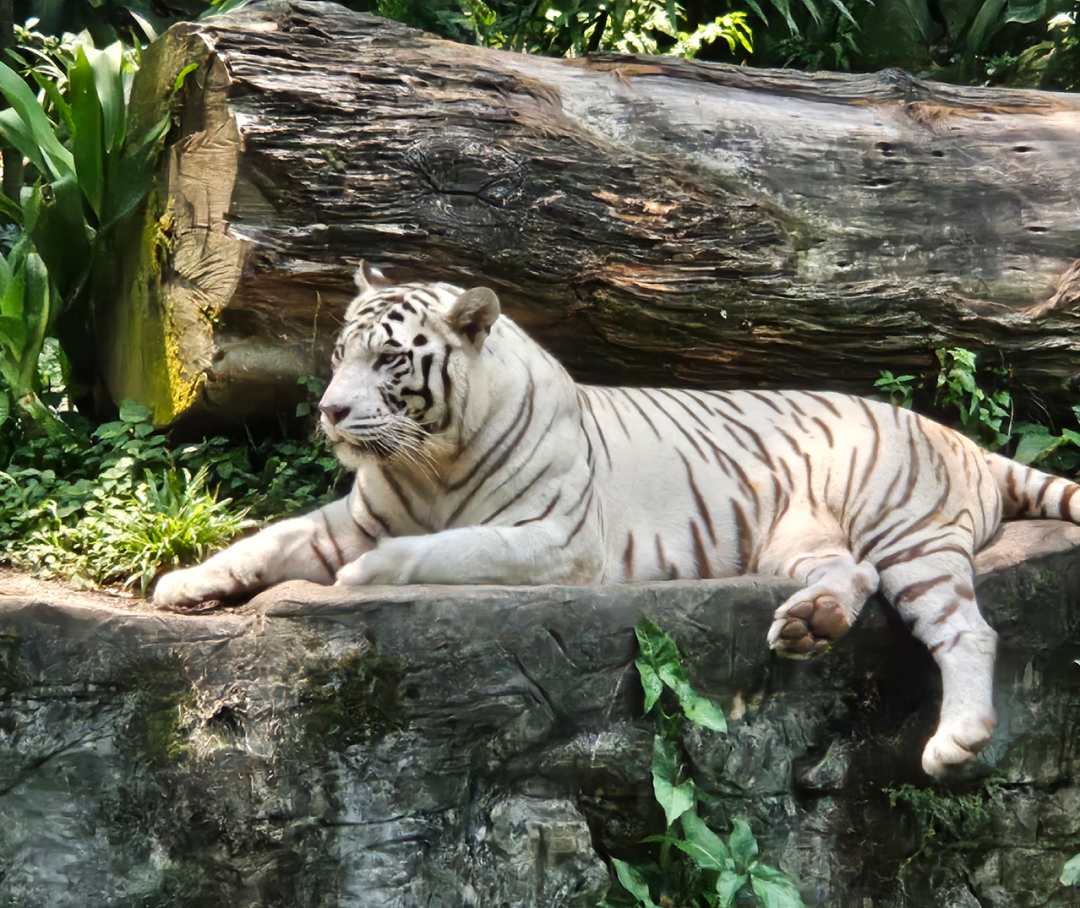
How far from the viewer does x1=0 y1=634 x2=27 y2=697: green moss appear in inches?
116

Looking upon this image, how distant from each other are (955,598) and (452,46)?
9.06 feet

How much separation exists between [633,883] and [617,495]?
1202 mm

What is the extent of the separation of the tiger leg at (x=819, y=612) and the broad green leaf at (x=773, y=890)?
1.95 ft

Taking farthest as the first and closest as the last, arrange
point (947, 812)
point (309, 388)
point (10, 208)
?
point (10, 208) < point (309, 388) < point (947, 812)

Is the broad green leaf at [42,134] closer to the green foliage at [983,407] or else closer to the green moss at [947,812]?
the green foliage at [983,407]

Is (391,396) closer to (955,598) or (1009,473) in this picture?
(955,598)

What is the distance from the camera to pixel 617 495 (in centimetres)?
379

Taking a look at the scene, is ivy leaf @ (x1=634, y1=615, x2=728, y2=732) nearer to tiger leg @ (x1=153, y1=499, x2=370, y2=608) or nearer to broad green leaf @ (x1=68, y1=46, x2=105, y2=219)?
tiger leg @ (x1=153, y1=499, x2=370, y2=608)

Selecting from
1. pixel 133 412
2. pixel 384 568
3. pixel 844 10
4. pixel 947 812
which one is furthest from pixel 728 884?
pixel 844 10

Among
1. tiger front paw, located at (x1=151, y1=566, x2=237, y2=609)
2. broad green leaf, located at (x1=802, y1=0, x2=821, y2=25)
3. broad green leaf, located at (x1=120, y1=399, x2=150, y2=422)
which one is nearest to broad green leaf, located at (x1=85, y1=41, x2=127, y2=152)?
broad green leaf, located at (x1=120, y1=399, x2=150, y2=422)

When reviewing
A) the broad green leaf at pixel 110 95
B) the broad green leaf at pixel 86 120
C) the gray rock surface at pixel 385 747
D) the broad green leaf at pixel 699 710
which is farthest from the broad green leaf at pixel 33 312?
the broad green leaf at pixel 699 710

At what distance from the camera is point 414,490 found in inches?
140

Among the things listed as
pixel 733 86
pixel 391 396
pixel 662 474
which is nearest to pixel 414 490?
pixel 391 396

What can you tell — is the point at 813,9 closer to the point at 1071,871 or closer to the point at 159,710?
the point at 1071,871
